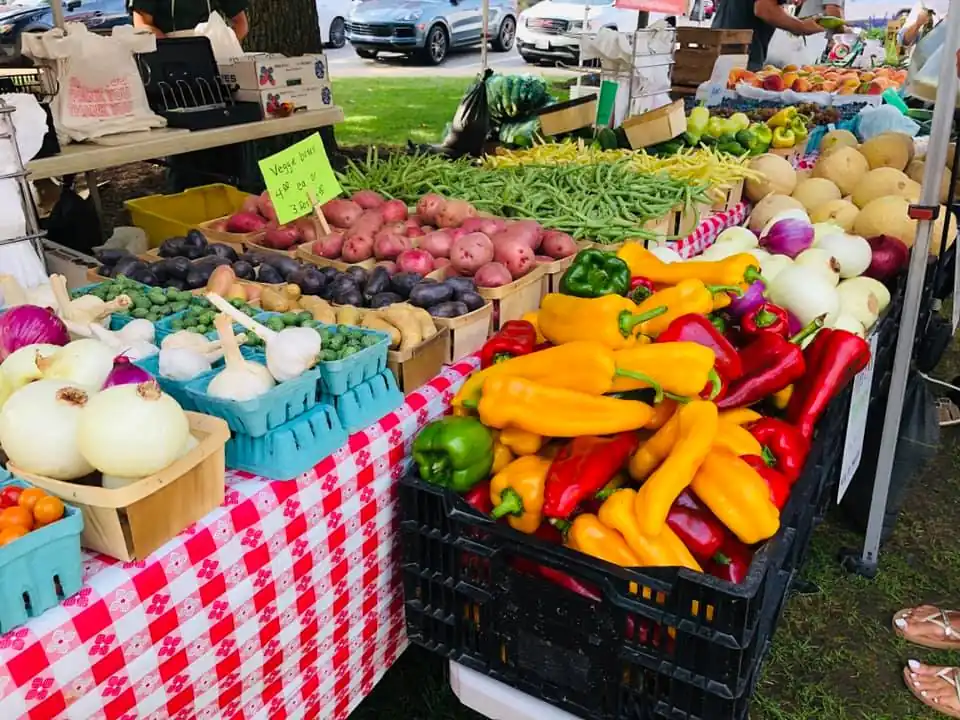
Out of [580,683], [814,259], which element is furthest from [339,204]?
[580,683]

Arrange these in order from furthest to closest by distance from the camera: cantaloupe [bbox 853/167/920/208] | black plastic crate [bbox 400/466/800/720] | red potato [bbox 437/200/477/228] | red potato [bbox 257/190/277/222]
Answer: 1. cantaloupe [bbox 853/167/920/208]
2. red potato [bbox 257/190/277/222]
3. red potato [bbox 437/200/477/228]
4. black plastic crate [bbox 400/466/800/720]

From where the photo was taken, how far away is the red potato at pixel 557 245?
8.66ft

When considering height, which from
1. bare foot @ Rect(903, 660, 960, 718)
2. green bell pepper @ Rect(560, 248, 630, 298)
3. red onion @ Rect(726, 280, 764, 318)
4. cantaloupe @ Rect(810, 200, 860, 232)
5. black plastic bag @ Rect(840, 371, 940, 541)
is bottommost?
bare foot @ Rect(903, 660, 960, 718)

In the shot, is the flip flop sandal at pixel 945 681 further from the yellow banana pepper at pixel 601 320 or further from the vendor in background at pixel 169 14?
the vendor in background at pixel 169 14

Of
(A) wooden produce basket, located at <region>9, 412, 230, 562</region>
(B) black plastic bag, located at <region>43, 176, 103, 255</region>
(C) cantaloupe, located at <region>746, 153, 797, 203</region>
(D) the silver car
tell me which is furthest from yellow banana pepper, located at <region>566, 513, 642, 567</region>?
(D) the silver car

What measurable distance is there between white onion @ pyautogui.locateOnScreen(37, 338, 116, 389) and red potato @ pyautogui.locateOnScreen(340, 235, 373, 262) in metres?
1.14

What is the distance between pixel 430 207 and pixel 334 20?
58.6 feet

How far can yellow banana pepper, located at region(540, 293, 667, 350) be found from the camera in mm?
1940

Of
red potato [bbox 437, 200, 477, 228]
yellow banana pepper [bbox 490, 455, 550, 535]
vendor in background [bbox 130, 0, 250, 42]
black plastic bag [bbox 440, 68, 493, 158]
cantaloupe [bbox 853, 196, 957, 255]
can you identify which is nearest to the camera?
yellow banana pepper [bbox 490, 455, 550, 535]

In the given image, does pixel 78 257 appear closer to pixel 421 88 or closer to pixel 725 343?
pixel 725 343

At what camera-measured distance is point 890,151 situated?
4.24m

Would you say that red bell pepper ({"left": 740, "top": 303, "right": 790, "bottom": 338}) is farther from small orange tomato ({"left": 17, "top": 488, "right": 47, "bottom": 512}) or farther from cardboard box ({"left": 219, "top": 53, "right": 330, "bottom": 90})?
cardboard box ({"left": 219, "top": 53, "right": 330, "bottom": 90})

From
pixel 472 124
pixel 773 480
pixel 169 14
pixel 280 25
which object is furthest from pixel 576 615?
pixel 280 25

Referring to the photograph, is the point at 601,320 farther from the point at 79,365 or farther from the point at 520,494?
the point at 79,365
